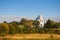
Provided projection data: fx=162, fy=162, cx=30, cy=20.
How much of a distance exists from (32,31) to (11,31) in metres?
7.46

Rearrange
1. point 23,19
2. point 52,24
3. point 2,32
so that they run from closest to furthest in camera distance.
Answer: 1. point 2,32
2. point 52,24
3. point 23,19

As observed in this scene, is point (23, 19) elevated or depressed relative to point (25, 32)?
elevated

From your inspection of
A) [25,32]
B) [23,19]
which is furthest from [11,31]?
[23,19]

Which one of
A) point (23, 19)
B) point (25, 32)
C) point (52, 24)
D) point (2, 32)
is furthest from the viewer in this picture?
point (23, 19)

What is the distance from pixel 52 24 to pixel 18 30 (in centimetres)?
2648

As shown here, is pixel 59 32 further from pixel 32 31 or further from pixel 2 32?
pixel 2 32

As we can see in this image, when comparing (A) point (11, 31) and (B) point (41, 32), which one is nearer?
(A) point (11, 31)

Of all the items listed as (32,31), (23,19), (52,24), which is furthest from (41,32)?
(23,19)

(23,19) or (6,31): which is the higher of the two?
(23,19)

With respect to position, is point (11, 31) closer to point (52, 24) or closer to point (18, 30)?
point (18, 30)

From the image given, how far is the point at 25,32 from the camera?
51094 millimetres

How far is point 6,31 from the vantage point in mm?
47406

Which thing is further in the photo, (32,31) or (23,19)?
(23,19)

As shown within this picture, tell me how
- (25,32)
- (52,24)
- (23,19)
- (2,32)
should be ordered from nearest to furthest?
(2,32) < (25,32) < (52,24) < (23,19)
